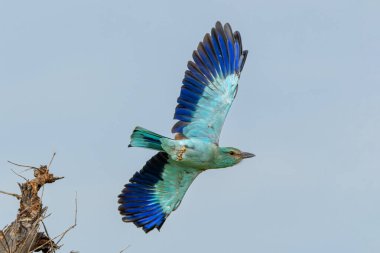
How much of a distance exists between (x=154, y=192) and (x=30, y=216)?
3.62 meters

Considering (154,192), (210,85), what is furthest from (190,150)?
(154,192)

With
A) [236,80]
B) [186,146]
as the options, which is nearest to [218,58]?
[236,80]

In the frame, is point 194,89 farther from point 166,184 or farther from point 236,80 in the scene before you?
point 166,184

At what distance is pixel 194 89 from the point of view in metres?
11.4

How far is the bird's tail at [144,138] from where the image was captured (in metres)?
11.0

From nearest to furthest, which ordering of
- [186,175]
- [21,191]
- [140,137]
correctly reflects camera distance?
[21,191] → [140,137] → [186,175]

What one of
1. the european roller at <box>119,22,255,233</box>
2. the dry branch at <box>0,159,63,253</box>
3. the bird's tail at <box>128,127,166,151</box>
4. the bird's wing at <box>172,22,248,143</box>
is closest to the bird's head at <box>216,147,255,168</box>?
the european roller at <box>119,22,255,233</box>

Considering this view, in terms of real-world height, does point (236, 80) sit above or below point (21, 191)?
above

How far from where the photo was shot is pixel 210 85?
1151 cm

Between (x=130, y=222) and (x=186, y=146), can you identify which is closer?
(x=186, y=146)

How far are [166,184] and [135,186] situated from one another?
0.37m

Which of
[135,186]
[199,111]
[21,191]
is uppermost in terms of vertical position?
[199,111]

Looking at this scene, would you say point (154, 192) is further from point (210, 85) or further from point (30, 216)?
point (30, 216)

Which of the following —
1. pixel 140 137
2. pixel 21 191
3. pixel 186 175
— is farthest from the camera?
pixel 186 175
